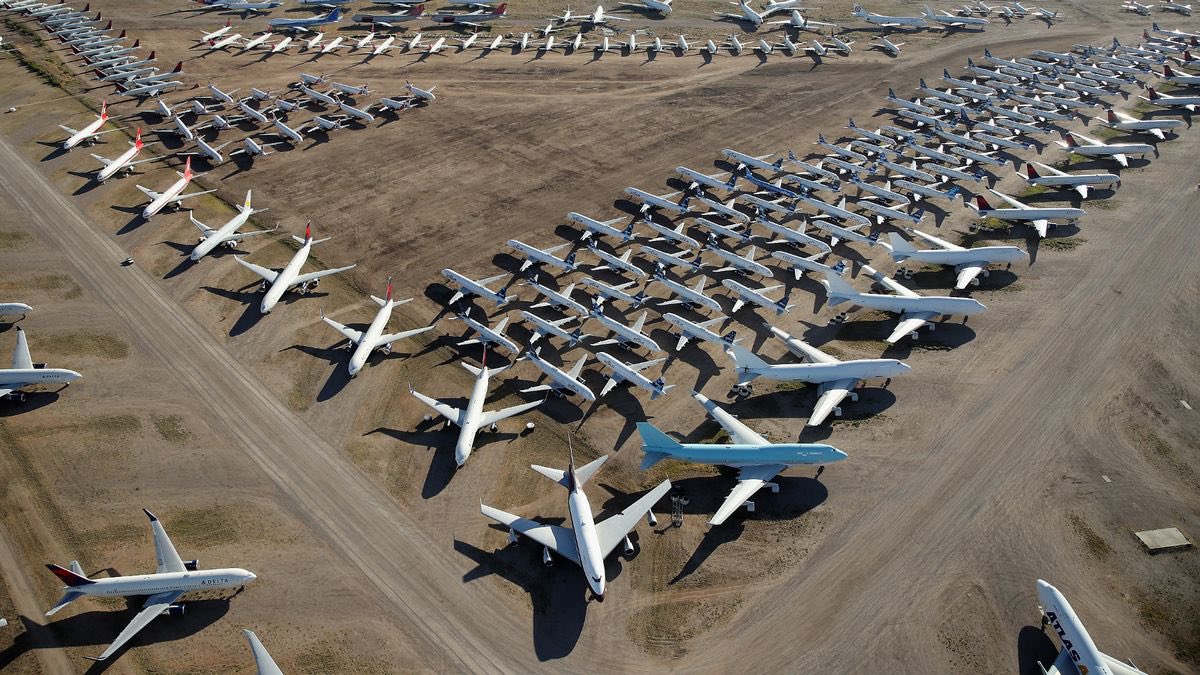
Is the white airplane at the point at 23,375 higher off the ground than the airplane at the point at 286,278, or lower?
lower

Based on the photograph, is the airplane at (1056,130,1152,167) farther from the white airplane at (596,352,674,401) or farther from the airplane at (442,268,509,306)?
the airplane at (442,268,509,306)

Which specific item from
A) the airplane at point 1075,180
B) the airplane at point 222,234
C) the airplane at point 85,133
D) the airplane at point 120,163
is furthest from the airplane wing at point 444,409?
the airplane at point 1075,180

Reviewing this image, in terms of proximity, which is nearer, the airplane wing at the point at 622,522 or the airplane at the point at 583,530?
Answer: the airplane at the point at 583,530

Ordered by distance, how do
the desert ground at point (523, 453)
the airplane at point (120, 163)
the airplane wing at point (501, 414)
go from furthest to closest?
the airplane at point (120, 163), the airplane wing at point (501, 414), the desert ground at point (523, 453)

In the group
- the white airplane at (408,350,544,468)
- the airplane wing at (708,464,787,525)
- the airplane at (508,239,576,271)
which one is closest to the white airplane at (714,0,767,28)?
the airplane at (508,239,576,271)

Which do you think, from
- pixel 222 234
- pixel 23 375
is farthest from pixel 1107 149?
pixel 23 375

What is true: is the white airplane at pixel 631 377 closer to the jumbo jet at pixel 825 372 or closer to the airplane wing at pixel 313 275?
the jumbo jet at pixel 825 372

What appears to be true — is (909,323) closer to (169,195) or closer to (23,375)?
(23,375)
